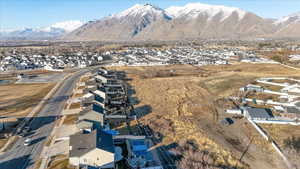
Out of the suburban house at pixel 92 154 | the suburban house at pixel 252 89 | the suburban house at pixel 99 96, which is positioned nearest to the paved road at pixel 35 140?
the suburban house at pixel 92 154

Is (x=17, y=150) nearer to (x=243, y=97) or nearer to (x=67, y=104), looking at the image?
(x=67, y=104)

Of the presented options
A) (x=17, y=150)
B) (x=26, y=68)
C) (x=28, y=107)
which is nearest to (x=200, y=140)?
(x=17, y=150)

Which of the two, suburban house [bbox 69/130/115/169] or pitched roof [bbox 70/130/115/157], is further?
pitched roof [bbox 70/130/115/157]

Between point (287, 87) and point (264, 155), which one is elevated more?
point (287, 87)

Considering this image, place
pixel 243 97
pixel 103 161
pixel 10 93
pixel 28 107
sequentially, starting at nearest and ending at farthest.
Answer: pixel 103 161
pixel 28 107
pixel 243 97
pixel 10 93

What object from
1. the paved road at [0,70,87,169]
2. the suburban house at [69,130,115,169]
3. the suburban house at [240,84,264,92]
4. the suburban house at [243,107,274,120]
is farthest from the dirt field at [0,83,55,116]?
the suburban house at [240,84,264,92]

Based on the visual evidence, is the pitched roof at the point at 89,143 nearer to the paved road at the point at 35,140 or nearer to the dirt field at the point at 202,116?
the paved road at the point at 35,140

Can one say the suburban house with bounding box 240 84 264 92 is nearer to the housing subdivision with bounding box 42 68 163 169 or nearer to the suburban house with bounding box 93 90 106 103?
the housing subdivision with bounding box 42 68 163 169
